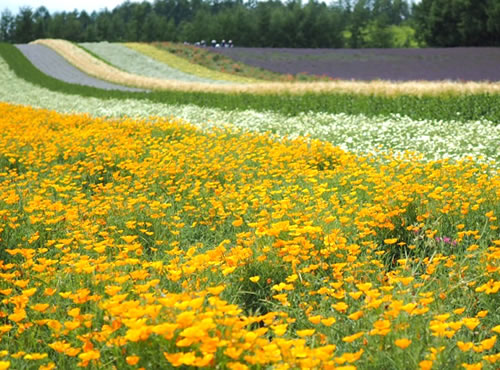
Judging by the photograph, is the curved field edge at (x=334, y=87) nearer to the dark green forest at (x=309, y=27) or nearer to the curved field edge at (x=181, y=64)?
the curved field edge at (x=181, y=64)

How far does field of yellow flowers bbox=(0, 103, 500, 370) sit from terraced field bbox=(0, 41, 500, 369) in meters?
0.02

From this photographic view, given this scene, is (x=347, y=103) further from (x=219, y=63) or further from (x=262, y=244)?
(x=219, y=63)

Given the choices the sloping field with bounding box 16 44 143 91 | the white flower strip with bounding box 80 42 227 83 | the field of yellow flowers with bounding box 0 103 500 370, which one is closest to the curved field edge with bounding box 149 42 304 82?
the white flower strip with bounding box 80 42 227 83

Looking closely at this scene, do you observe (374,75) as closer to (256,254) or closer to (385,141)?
(385,141)

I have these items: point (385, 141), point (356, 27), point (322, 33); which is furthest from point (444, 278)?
point (356, 27)

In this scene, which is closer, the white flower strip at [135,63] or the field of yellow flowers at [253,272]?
the field of yellow flowers at [253,272]

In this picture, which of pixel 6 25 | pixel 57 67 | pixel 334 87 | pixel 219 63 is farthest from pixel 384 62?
pixel 6 25

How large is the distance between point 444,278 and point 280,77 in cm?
3588

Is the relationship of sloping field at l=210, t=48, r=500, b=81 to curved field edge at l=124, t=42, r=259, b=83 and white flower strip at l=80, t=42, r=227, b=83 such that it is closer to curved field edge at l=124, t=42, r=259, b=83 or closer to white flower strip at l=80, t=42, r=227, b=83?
curved field edge at l=124, t=42, r=259, b=83

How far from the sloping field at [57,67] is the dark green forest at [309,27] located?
26.5m

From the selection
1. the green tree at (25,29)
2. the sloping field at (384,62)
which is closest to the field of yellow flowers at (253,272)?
the sloping field at (384,62)

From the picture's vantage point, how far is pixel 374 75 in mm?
32625

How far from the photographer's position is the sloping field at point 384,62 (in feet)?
97.0

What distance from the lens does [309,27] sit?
71750mm
